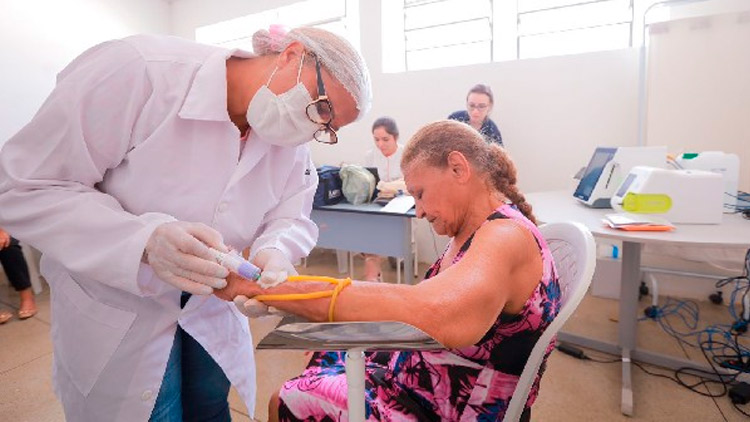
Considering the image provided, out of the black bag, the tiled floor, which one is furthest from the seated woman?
the black bag

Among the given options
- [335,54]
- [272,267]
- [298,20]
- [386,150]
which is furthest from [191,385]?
[298,20]

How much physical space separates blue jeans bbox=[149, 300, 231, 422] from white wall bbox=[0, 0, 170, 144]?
4072 mm

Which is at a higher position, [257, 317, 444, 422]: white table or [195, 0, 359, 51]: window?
[195, 0, 359, 51]: window

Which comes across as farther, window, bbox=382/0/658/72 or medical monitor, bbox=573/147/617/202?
window, bbox=382/0/658/72

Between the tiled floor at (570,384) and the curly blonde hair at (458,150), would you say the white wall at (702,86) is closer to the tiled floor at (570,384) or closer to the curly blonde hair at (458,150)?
the tiled floor at (570,384)

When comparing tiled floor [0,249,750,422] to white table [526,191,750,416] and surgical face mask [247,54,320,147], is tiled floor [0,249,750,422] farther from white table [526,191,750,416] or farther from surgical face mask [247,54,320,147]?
surgical face mask [247,54,320,147]

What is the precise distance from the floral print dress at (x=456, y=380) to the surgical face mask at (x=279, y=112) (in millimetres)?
478

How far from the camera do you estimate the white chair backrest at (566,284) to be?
29.2 inches

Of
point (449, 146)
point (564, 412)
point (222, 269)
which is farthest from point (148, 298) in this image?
point (564, 412)

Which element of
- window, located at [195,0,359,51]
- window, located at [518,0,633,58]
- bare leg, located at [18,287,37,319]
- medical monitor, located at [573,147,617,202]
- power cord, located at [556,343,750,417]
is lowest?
power cord, located at [556,343,750,417]

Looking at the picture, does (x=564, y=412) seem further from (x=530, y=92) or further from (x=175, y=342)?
(x=530, y=92)

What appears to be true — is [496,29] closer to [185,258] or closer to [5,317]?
[185,258]

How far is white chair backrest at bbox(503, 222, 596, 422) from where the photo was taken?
74 centimetres

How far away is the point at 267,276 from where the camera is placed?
2.51 ft
